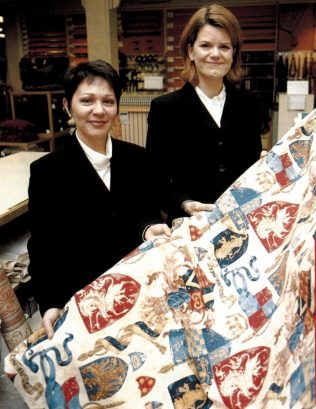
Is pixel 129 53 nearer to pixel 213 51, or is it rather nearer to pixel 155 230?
pixel 213 51

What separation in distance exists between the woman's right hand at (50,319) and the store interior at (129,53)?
4076mm

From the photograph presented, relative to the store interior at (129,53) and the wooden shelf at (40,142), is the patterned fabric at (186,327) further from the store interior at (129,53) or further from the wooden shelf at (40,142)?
the wooden shelf at (40,142)

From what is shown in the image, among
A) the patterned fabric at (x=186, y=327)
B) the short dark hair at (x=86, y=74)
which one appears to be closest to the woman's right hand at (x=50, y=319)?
the patterned fabric at (x=186, y=327)

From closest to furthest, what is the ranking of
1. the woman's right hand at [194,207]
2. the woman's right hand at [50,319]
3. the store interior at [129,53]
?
the woman's right hand at [50,319], the woman's right hand at [194,207], the store interior at [129,53]

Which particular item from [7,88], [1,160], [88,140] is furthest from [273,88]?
[88,140]

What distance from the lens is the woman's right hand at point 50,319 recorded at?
1.55 metres

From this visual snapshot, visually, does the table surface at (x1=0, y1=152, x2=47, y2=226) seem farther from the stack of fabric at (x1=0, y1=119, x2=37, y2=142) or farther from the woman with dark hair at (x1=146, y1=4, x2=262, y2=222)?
the stack of fabric at (x1=0, y1=119, x2=37, y2=142)

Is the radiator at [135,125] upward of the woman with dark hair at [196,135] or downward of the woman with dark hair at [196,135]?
downward

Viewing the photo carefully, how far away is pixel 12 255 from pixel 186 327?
1601 millimetres

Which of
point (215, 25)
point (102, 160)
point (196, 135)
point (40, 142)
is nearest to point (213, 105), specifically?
point (196, 135)

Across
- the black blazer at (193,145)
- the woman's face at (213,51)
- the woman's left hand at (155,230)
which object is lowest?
the woman's left hand at (155,230)

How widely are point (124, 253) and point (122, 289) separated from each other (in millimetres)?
300

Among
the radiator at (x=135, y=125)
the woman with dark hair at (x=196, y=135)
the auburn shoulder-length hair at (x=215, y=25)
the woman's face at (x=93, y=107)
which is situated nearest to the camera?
the woman's face at (x=93, y=107)

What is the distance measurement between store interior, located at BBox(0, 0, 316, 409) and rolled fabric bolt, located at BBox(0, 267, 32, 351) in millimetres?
3672
